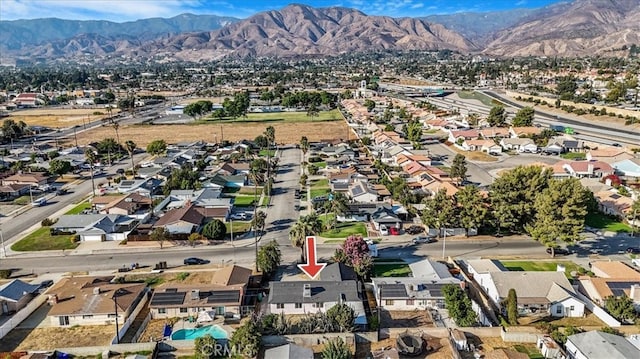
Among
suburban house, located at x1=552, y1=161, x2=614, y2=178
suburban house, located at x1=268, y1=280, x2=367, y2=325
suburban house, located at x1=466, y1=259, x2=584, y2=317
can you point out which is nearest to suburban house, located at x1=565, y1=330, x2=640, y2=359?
suburban house, located at x1=466, y1=259, x2=584, y2=317

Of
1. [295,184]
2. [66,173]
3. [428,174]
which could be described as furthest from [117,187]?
[428,174]

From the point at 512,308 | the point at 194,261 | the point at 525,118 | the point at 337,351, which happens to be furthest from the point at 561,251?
the point at 525,118

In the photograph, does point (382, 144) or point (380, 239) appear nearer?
point (380, 239)

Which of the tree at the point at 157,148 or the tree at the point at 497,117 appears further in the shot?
the tree at the point at 497,117

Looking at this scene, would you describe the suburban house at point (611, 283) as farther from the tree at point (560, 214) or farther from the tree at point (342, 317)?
the tree at point (342, 317)

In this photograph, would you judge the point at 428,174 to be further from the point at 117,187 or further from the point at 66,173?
the point at 66,173

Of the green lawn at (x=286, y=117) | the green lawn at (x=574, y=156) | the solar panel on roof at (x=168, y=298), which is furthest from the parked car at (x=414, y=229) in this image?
the green lawn at (x=286, y=117)

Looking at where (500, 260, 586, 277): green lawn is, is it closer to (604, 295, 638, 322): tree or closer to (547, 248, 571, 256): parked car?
(547, 248, 571, 256): parked car
